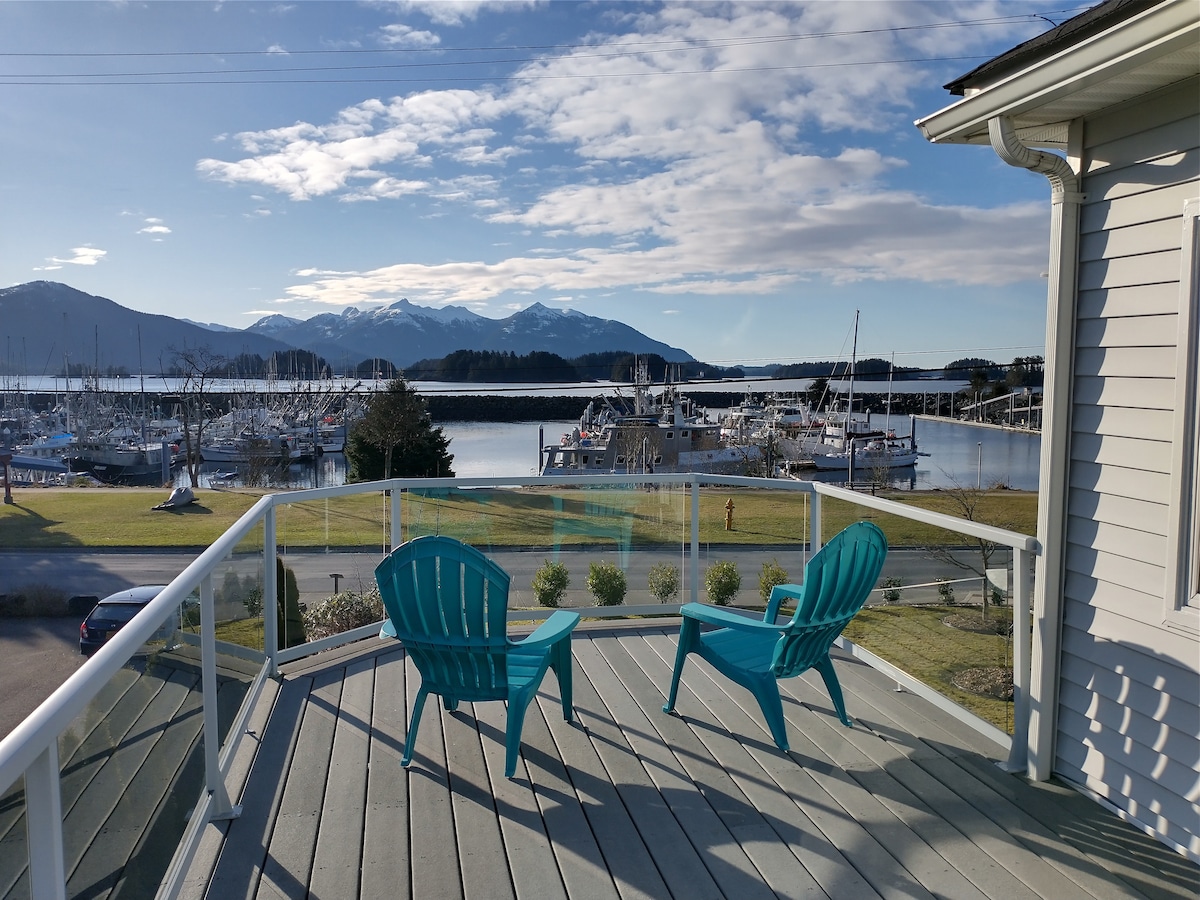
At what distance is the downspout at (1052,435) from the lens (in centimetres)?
292

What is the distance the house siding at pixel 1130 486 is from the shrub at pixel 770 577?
2158 millimetres

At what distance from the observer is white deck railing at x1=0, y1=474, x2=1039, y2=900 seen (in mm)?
1312

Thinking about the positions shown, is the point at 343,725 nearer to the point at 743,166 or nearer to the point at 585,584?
the point at 585,584

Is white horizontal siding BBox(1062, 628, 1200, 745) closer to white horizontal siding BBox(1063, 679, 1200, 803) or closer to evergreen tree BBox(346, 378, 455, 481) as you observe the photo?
white horizontal siding BBox(1063, 679, 1200, 803)

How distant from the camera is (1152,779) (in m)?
2.66

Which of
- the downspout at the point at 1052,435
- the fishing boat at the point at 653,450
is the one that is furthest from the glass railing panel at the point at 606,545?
the fishing boat at the point at 653,450

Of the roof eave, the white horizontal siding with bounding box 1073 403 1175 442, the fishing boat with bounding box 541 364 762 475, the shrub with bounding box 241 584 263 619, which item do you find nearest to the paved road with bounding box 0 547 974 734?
the shrub with bounding box 241 584 263 619

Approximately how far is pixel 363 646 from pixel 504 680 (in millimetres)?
1747

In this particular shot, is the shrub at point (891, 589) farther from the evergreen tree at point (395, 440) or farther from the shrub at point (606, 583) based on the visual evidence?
the evergreen tree at point (395, 440)

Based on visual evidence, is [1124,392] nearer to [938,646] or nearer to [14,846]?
[938,646]

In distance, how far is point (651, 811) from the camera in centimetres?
282

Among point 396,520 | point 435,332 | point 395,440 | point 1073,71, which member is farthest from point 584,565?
point 435,332

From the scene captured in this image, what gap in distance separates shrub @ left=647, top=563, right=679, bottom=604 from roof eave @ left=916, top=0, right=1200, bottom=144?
2.93 metres

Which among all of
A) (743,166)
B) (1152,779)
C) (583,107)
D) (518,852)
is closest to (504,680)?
(518,852)
